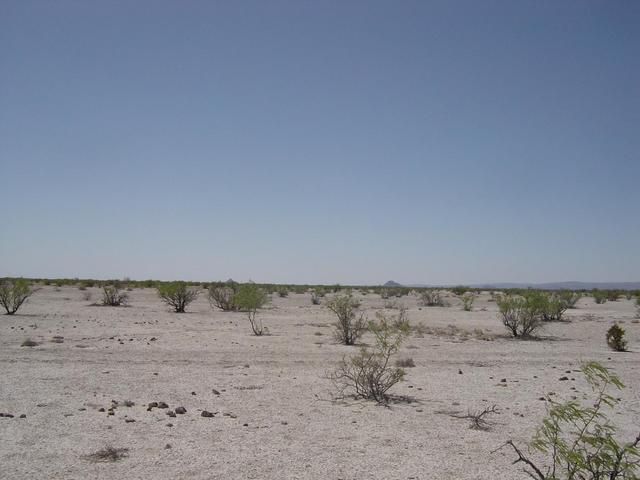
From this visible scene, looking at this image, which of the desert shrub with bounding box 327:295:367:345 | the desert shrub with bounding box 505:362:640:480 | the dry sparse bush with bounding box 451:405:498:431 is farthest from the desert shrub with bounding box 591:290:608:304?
the desert shrub with bounding box 505:362:640:480

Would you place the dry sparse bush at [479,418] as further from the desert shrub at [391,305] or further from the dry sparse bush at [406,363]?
the desert shrub at [391,305]

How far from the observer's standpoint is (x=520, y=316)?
21781 millimetres

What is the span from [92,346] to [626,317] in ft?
97.3

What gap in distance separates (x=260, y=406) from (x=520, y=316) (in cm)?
1531

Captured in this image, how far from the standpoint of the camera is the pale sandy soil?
6707 millimetres

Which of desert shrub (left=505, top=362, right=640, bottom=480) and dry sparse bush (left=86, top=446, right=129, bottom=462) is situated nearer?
desert shrub (left=505, top=362, right=640, bottom=480)

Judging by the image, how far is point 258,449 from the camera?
7.29 m

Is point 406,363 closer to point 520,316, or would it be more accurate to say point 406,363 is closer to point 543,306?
point 520,316

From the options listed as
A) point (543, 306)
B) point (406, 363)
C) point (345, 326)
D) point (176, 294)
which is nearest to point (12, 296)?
point (176, 294)

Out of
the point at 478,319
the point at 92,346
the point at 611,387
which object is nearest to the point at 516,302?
the point at 478,319

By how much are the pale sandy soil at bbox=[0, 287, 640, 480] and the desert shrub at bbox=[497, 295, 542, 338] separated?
7.13 ft

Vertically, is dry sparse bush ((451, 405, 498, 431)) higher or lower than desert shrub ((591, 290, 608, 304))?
lower

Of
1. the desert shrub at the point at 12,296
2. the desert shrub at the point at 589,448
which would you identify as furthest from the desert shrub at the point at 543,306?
the desert shrub at the point at 12,296

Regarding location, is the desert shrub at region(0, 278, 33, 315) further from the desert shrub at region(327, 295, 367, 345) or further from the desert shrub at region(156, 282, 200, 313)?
the desert shrub at region(327, 295, 367, 345)
